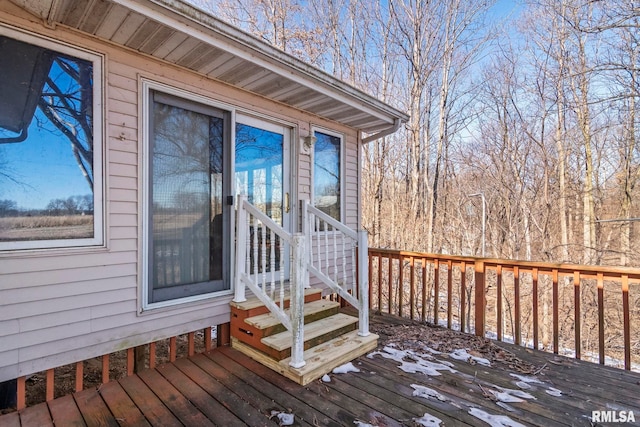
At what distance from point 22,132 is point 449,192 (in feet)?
28.8

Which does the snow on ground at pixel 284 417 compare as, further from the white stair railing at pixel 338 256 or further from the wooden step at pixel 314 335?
the white stair railing at pixel 338 256

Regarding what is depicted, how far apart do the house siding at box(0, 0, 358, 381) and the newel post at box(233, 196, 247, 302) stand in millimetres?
300

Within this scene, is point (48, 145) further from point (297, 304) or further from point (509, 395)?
point (509, 395)

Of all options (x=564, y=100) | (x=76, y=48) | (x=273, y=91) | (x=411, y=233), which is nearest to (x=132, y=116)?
(x=76, y=48)

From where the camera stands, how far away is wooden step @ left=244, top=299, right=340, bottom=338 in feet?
8.61

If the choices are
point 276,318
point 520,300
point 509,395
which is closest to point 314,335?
point 276,318

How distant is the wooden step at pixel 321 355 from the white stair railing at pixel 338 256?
0.47 ft

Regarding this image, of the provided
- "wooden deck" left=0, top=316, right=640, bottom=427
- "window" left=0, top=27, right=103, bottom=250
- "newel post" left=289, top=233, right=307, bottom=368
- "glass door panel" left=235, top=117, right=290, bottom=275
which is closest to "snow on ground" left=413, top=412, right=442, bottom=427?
"wooden deck" left=0, top=316, right=640, bottom=427

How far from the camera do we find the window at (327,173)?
13.0ft

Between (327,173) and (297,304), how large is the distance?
7.21 feet

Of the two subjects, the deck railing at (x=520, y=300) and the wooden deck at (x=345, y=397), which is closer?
the wooden deck at (x=345, y=397)

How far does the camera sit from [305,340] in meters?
2.58

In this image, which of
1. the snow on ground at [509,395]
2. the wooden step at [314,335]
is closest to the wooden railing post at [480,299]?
the snow on ground at [509,395]

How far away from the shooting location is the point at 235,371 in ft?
8.00
